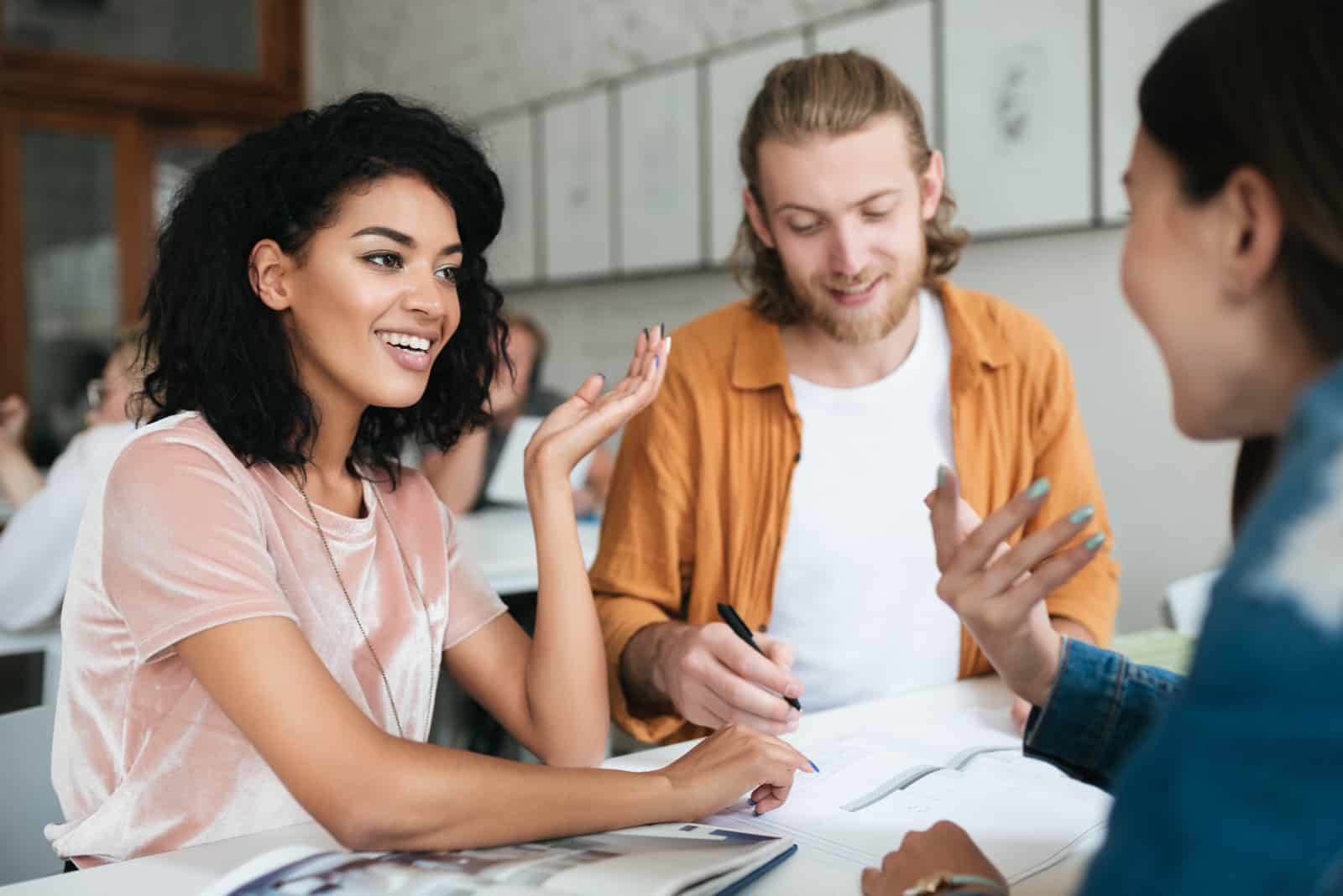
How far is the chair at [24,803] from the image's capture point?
127cm

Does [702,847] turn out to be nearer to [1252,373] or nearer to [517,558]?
[1252,373]

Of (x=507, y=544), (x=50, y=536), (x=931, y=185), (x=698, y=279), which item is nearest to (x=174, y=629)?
(x=931, y=185)

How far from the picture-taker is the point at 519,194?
4.73 meters

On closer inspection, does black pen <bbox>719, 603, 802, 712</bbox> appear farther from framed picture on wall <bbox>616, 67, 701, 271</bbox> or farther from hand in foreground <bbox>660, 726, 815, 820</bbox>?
framed picture on wall <bbox>616, 67, 701, 271</bbox>

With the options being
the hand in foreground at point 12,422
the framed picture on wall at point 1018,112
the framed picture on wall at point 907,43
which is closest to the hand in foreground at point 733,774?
the framed picture on wall at point 1018,112

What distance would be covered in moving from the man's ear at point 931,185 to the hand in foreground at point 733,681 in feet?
2.51

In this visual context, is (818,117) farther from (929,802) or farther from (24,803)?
(24,803)

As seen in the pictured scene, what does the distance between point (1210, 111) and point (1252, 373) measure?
15 centimetres

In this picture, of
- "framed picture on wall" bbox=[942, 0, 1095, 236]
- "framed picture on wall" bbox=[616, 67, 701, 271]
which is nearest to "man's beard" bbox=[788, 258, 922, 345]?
"framed picture on wall" bbox=[942, 0, 1095, 236]

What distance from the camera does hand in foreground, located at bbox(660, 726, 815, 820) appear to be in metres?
1.05

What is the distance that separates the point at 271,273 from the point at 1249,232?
1003mm

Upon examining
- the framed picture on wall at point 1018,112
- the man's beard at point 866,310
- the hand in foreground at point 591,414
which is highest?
the framed picture on wall at point 1018,112

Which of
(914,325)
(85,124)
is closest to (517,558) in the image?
(914,325)

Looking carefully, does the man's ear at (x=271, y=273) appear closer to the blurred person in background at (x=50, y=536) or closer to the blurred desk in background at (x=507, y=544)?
the blurred desk in background at (x=507, y=544)
